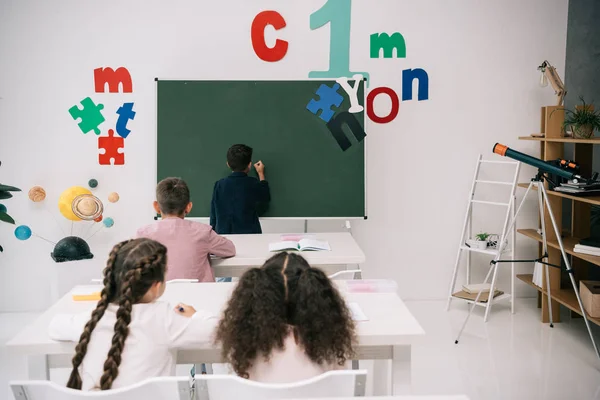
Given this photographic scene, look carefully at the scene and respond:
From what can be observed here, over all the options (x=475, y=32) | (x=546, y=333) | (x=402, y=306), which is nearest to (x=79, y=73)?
(x=475, y=32)

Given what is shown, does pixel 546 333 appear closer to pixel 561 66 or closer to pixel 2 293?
pixel 561 66

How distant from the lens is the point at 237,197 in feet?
15.4

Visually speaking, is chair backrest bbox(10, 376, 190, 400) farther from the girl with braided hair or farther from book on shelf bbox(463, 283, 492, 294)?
book on shelf bbox(463, 283, 492, 294)

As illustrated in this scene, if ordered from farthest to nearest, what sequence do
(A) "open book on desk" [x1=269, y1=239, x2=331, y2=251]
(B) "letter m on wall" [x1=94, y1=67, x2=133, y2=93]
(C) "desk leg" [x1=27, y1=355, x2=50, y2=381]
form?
(B) "letter m on wall" [x1=94, y1=67, x2=133, y2=93] < (A) "open book on desk" [x1=269, y1=239, x2=331, y2=251] < (C) "desk leg" [x1=27, y1=355, x2=50, y2=381]

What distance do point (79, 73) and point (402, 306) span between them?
3.52 m

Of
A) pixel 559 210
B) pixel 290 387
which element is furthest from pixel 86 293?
pixel 559 210

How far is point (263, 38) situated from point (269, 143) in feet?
2.89

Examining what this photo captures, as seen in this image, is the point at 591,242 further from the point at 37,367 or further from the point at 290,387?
the point at 37,367

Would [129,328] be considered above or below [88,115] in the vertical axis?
below

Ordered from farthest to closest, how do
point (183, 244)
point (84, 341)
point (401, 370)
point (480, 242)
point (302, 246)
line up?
point (480, 242) → point (302, 246) → point (183, 244) → point (401, 370) → point (84, 341)

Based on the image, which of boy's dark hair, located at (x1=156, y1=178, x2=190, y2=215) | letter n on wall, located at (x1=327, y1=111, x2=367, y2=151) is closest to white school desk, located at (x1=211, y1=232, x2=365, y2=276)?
boy's dark hair, located at (x1=156, y1=178, x2=190, y2=215)

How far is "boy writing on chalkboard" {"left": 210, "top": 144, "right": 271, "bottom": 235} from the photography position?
4.70m

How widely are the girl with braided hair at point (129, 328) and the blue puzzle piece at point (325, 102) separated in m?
2.84

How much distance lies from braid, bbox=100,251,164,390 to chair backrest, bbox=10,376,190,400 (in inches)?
10.3
